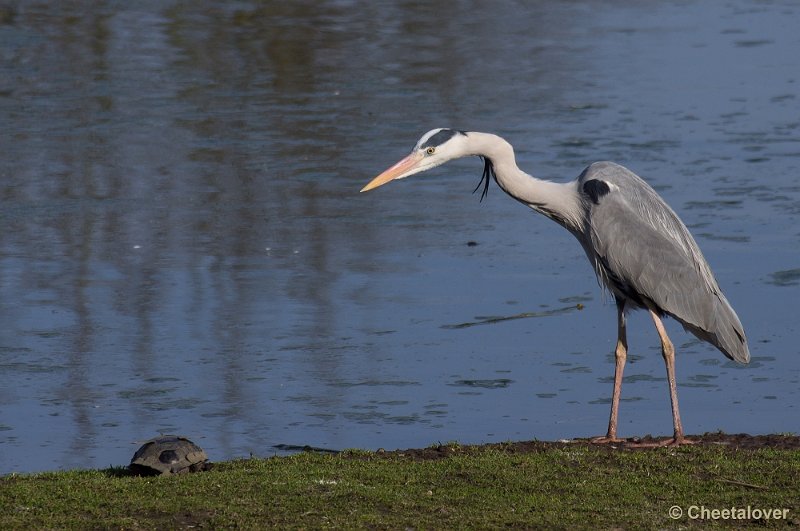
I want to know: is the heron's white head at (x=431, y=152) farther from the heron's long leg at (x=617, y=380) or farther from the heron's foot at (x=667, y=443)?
the heron's foot at (x=667, y=443)

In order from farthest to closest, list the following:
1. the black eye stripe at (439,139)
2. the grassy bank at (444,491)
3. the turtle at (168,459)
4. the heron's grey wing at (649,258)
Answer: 1. the heron's grey wing at (649,258)
2. the black eye stripe at (439,139)
3. the turtle at (168,459)
4. the grassy bank at (444,491)

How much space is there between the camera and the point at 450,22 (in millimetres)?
21609

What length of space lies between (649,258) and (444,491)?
2083 mm

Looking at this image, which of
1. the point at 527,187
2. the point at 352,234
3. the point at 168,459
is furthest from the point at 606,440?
the point at 352,234

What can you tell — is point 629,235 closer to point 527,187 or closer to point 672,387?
point 527,187

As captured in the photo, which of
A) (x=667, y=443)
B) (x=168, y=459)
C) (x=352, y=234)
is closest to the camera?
(x=168, y=459)

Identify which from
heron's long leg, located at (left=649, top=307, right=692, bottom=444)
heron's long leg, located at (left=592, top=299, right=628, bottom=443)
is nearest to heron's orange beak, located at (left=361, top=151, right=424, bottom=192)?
heron's long leg, located at (left=592, top=299, right=628, bottom=443)

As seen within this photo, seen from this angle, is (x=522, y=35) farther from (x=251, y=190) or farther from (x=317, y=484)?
(x=317, y=484)

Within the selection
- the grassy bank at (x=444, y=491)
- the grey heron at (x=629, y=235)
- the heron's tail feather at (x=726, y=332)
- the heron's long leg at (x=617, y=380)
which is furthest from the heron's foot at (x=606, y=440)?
the heron's tail feather at (x=726, y=332)

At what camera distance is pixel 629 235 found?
7.60m

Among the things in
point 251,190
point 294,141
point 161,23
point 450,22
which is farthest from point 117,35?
point 251,190

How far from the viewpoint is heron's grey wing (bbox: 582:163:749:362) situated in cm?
758

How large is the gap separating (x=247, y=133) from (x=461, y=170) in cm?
243

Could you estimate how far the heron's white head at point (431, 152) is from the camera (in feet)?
24.5
